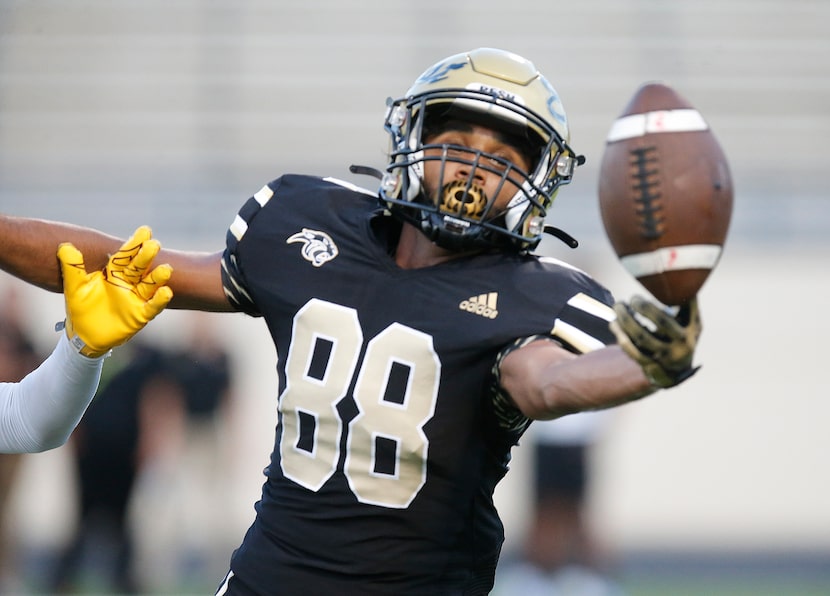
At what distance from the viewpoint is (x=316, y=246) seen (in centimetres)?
245

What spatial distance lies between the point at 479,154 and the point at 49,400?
1.03 meters

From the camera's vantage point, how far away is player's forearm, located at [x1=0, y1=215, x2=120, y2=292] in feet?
8.34

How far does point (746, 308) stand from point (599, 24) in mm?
2811

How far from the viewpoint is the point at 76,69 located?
32.9 feet

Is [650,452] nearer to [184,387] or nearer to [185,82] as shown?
[184,387]

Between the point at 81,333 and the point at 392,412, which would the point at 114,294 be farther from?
the point at 392,412

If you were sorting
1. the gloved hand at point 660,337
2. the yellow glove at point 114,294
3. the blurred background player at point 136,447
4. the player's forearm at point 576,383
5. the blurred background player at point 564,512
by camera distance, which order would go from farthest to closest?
the blurred background player at point 136,447 < the blurred background player at point 564,512 < the yellow glove at point 114,294 < the player's forearm at point 576,383 < the gloved hand at point 660,337

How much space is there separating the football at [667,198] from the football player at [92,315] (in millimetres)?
972

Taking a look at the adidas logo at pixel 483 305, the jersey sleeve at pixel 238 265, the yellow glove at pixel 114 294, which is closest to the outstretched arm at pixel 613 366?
the adidas logo at pixel 483 305

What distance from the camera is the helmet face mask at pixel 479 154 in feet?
7.76

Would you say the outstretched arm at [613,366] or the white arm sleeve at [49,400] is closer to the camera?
the outstretched arm at [613,366]

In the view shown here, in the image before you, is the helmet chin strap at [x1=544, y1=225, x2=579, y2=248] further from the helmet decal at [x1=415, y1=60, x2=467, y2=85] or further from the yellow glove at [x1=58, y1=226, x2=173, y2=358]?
the yellow glove at [x1=58, y1=226, x2=173, y2=358]

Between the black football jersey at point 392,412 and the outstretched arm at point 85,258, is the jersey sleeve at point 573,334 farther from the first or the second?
the outstretched arm at point 85,258

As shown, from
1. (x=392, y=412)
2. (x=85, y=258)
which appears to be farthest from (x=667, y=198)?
(x=85, y=258)
